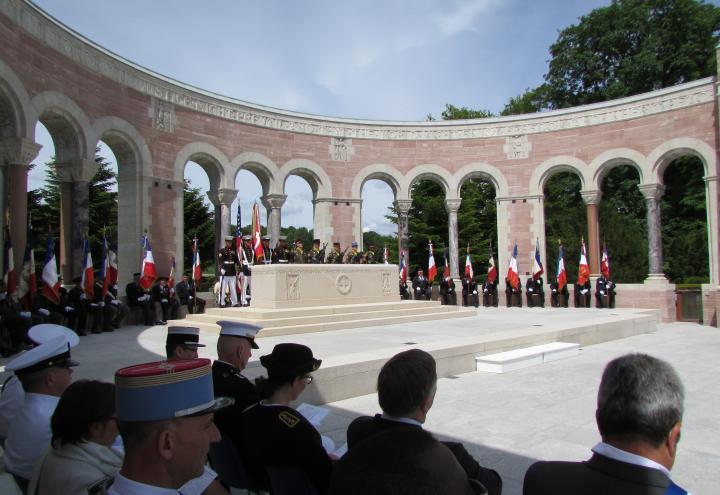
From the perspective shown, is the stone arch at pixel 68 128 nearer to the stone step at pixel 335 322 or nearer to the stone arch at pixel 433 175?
the stone step at pixel 335 322

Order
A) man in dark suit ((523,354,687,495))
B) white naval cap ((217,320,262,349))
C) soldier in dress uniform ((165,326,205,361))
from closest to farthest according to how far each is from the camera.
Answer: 1. man in dark suit ((523,354,687,495))
2. white naval cap ((217,320,262,349))
3. soldier in dress uniform ((165,326,205,361))

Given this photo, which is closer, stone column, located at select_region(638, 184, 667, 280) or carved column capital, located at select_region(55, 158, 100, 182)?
carved column capital, located at select_region(55, 158, 100, 182)

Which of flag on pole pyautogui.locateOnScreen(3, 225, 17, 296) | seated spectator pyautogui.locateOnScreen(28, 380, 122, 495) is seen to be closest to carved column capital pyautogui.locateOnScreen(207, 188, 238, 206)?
flag on pole pyautogui.locateOnScreen(3, 225, 17, 296)

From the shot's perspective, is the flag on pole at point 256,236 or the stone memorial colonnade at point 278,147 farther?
the flag on pole at point 256,236

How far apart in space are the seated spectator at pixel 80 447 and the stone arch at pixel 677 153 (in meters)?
21.2

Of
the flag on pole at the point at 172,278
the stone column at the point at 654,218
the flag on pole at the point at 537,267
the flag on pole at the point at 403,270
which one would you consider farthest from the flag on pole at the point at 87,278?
the stone column at the point at 654,218

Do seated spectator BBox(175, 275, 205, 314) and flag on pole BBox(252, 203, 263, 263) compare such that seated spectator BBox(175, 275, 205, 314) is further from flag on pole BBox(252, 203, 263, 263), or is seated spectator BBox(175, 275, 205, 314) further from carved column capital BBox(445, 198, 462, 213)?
carved column capital BBox(445, 198, 462, 213)

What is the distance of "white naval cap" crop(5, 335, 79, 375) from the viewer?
295 cm

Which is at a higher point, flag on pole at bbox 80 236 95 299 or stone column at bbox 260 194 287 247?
stone column at bbox 260 194 287 247

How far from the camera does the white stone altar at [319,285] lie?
1269cm

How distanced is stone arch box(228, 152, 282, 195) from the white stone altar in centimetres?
744

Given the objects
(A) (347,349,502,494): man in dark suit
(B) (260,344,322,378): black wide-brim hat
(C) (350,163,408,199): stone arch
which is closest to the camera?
(A) (347,349,502,494): man in dark suit

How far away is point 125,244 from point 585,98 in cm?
2781

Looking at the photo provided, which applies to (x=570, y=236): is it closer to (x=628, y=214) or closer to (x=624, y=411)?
(x=628, y=214)
